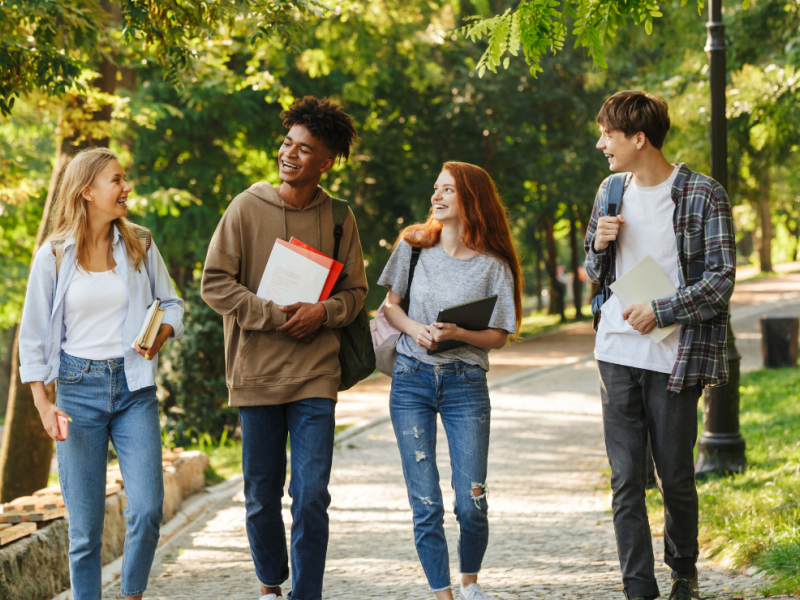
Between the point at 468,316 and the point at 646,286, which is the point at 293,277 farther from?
the point at 646,286

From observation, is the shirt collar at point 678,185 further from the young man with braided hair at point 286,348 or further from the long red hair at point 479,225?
the young man with braided hair at point 286,348

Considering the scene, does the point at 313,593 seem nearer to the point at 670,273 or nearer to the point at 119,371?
the point at 119,371

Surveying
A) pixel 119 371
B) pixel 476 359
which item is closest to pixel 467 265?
pixel 476 359

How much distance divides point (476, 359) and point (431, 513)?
719 mm

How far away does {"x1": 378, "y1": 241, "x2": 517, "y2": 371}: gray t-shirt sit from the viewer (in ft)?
12.6

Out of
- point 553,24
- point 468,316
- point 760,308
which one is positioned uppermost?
point 553,24

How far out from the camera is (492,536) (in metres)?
5.90

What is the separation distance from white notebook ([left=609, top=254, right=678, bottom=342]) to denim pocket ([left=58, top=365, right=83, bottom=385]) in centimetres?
225

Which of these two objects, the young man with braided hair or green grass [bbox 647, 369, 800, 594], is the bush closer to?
green grass [bbox 647, 369, 800, 594]

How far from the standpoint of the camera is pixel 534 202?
75.9 ft

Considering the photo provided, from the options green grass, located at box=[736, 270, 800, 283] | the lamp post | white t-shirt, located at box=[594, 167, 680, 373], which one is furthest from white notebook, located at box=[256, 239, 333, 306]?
green grass, located at box=[736, 270, 800, 283]

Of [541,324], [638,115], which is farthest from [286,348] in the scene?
[541,324]

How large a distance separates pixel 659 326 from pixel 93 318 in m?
2.34

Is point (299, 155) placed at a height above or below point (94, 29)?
below
